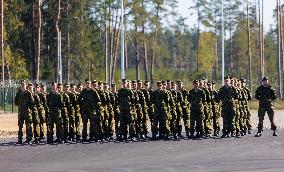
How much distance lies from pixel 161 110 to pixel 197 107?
1234 mm

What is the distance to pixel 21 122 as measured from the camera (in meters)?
23.3

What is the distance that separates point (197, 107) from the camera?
2458 cm

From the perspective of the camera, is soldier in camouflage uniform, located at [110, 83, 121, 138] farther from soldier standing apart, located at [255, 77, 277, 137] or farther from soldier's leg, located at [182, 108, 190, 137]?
soldier standing apart, located at [255, 77, 277, 137]

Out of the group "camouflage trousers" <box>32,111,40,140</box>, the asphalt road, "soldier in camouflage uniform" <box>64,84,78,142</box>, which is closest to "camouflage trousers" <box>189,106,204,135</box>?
the asphalt road

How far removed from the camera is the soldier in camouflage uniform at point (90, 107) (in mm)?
23547

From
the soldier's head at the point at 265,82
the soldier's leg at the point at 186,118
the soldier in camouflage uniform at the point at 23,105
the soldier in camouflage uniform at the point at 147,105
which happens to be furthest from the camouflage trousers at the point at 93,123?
the soldier's head at the point at 265,82

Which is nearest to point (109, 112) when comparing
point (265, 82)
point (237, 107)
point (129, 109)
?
point (129, 109)

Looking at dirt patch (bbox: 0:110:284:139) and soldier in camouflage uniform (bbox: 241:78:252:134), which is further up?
soldier in camouflage uniform (bbox: 241:78:252:134)

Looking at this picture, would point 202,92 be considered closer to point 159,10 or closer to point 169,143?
point 169,143

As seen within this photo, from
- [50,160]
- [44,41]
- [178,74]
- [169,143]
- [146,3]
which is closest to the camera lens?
[50,160]

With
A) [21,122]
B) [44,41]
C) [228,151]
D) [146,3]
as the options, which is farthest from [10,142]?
[146,3]

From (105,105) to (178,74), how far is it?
3139 inches

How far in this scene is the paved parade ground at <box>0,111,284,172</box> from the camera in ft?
51.5

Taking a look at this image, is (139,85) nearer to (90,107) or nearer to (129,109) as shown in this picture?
(129,109)
